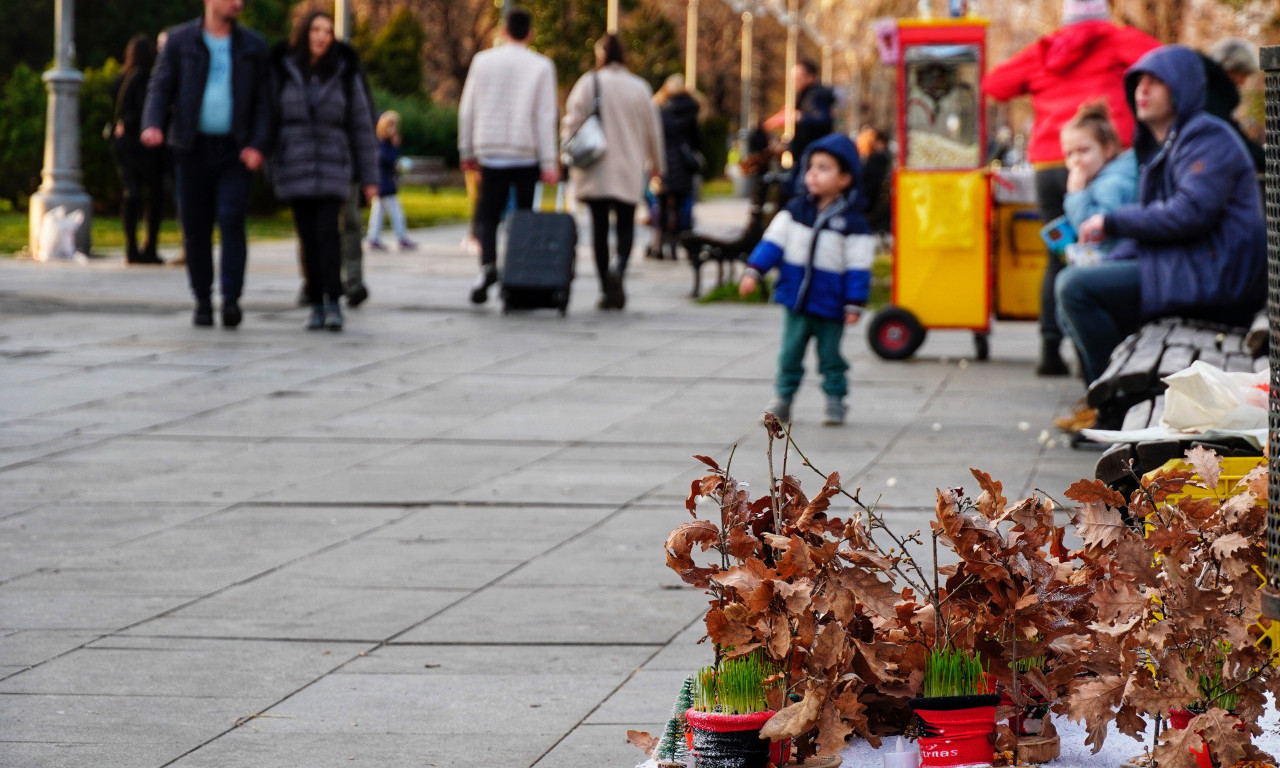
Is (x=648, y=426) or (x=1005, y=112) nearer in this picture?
(x=648, y=426)

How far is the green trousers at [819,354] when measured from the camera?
8.41 metres

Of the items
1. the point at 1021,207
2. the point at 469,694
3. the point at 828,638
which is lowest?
the point at 469,694

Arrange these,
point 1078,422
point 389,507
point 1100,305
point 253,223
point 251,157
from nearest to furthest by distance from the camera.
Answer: point 389,507
point 1100,305
point 1078,422
point 251,157
point 253,223

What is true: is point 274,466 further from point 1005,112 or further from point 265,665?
point 1005,112

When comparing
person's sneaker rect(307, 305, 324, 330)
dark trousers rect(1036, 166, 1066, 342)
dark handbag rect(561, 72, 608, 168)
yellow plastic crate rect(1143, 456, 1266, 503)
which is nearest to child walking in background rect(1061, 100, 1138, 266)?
dark trousers rect(1036, 166, 1066, 342)

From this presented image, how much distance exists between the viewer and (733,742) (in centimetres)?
296

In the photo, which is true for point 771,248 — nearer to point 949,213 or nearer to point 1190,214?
point 1190,214

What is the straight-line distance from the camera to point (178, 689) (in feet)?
14.1

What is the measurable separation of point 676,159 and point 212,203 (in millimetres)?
8550

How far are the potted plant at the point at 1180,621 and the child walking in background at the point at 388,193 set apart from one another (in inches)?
655

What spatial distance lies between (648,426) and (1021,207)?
3.68m

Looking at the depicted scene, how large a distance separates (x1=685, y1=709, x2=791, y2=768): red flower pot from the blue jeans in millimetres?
4748

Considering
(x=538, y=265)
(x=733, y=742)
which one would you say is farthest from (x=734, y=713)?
(x=538, y=265)

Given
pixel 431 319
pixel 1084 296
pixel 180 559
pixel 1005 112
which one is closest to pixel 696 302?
pixel 431 319
